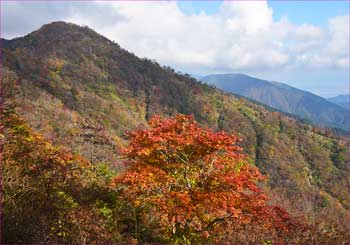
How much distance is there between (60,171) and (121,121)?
75.8 metres

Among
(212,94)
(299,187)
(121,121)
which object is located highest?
(212,94)

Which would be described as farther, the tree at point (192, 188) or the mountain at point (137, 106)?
the mountain at point (137, 106)

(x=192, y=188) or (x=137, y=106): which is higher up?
(x=137, y=106)

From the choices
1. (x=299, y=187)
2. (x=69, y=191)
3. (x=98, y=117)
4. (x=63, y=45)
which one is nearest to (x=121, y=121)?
Answer: (x=98, y=117)

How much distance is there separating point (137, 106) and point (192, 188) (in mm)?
97486

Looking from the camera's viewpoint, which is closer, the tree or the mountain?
the tree

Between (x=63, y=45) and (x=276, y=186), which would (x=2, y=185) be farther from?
(x=63, y=45)

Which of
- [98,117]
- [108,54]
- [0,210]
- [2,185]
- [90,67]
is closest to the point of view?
[0,210]

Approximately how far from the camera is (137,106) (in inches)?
4232

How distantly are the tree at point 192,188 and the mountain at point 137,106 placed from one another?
4066cm

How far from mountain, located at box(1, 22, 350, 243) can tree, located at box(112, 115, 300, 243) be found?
4066 centimetres

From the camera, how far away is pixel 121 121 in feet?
281

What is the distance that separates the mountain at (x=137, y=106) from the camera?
7238cm

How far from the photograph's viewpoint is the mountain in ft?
237
